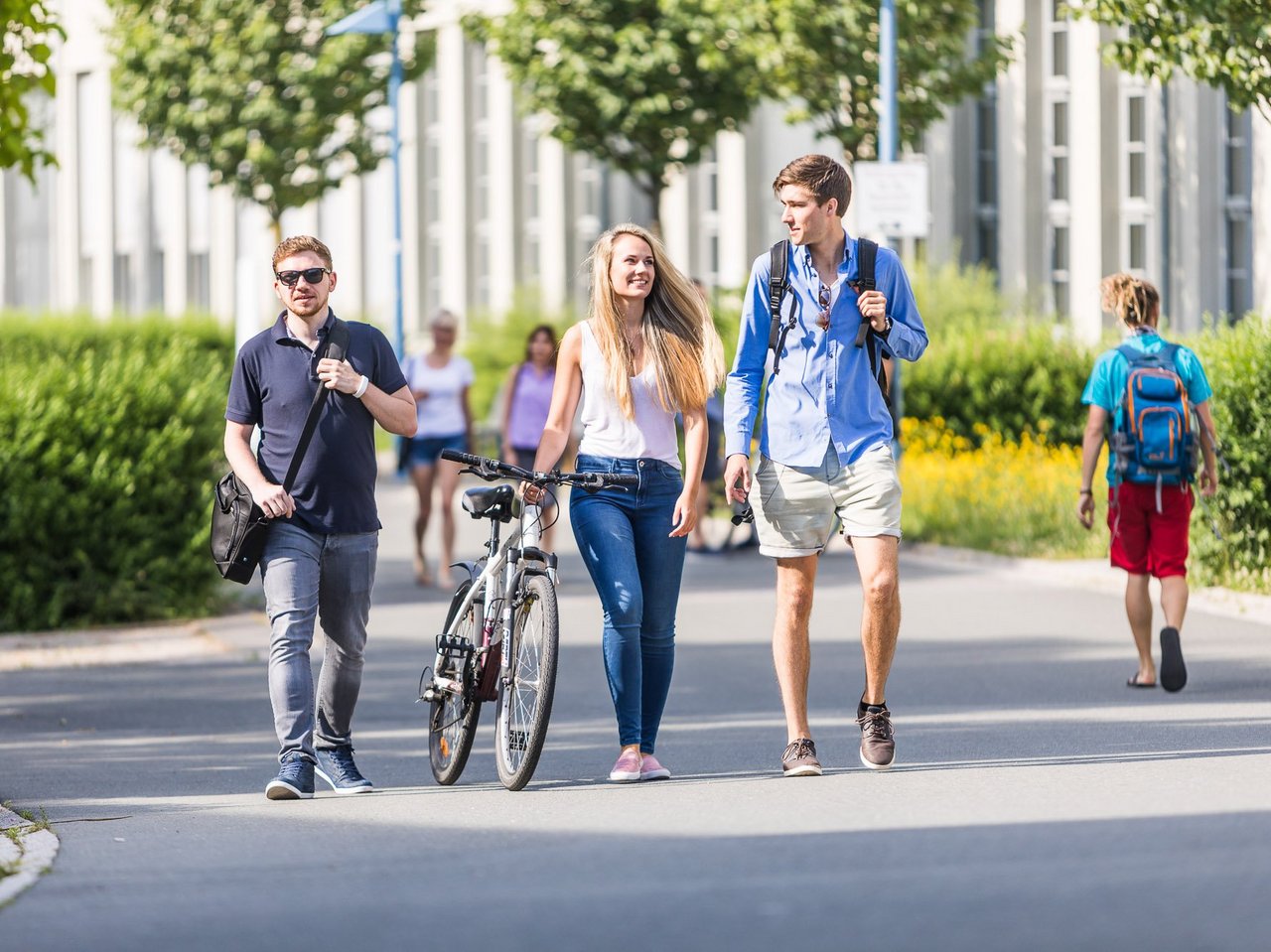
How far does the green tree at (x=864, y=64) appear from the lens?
21859mm

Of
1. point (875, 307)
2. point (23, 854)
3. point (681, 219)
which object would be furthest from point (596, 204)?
point (23, 854)

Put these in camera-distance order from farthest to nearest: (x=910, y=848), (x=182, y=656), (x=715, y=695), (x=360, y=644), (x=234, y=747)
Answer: (x=182, y=656) < (x=715, y=695) < (x=234, y=747) < (x=360, y=644) < (x=910, y=848)

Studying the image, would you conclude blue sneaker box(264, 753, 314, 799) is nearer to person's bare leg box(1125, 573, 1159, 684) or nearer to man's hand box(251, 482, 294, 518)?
man's hand box(251, 482, 294, 518)

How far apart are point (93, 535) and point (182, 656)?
43.8 inches

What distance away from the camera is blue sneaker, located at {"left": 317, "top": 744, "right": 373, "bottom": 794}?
8062 millimetres

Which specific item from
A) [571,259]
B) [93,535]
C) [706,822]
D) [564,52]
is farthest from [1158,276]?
[706,822]

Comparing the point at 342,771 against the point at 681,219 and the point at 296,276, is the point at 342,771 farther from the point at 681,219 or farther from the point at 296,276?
the point at 681,219

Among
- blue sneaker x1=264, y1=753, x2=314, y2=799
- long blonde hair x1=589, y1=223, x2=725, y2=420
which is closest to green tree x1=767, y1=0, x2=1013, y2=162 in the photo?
long blonde hair x1=589, y1=223, x2=725, y2=420

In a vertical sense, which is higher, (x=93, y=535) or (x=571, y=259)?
(x=571, y=259)

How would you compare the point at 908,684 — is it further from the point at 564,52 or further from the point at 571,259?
the point at 571,259

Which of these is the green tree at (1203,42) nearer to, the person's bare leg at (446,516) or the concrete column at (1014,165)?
the person's bare leg at (446,516)

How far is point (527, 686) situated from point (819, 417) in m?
1.32

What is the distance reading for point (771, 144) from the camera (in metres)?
35.7

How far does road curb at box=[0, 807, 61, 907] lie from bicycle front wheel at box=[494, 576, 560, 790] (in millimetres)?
1513
